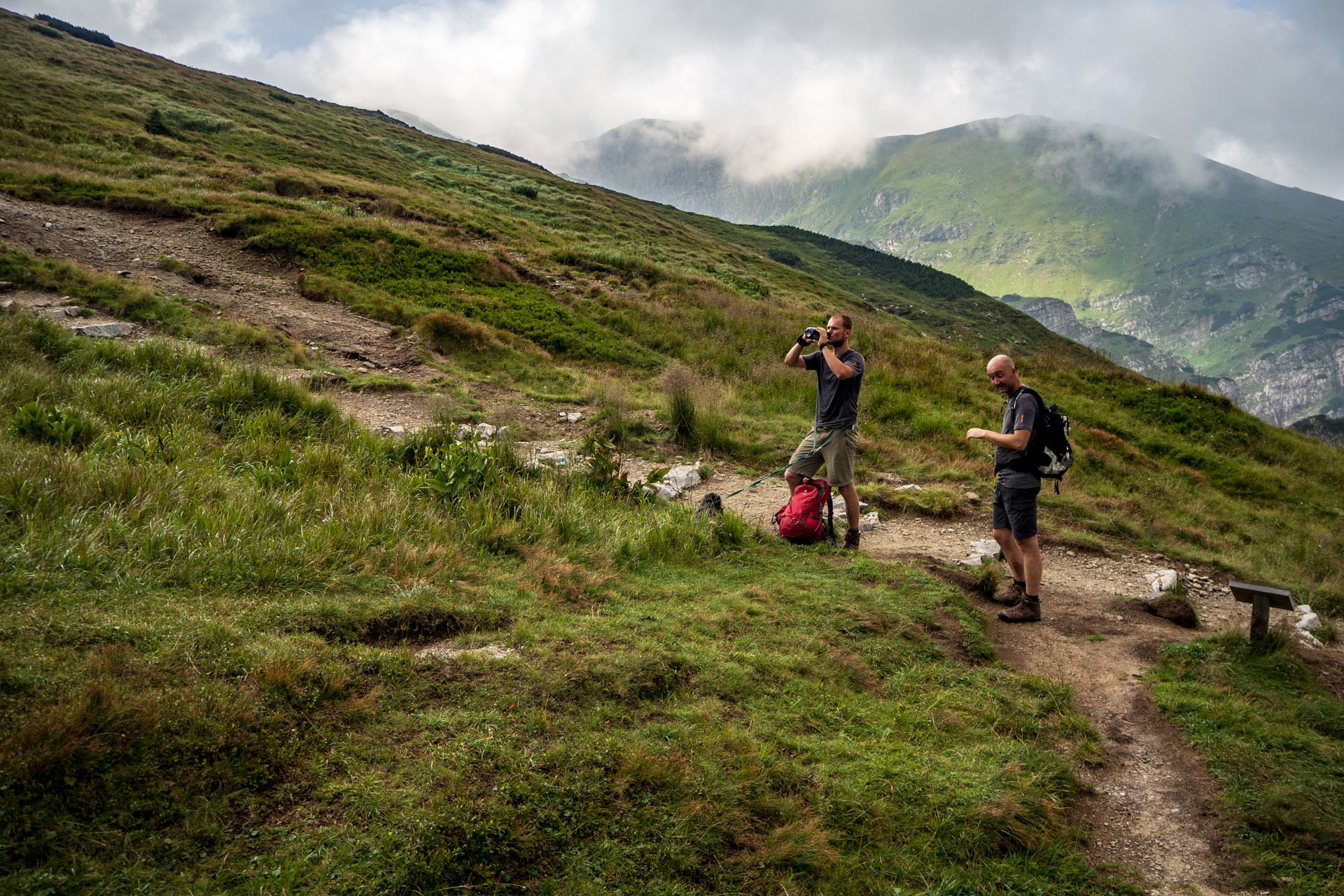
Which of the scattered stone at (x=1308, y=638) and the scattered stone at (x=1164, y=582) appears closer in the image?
the scattered stone at (x=1308, y=638)

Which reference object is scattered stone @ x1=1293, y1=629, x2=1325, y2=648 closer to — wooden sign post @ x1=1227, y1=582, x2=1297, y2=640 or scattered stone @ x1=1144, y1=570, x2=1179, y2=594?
scattered stone @ x1=1144, y1=570, x2=1179, y2=594

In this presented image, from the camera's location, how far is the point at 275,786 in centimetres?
236

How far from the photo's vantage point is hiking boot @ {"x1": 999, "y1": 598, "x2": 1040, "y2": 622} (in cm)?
595

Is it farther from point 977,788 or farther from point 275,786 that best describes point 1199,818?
point 275,786

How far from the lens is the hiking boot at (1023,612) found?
595 cm

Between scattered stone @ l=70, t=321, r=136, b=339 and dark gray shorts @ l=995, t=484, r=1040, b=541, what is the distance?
12053 millimetres

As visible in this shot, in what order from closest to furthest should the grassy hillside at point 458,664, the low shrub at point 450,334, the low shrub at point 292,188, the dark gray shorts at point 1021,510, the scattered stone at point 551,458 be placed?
the grassy hillside at point 458,664
the dark gray shorts at point 1021,510
the scattered stone at point 551,458
the low shrub at point 450,334
the low shrub at point 292,188

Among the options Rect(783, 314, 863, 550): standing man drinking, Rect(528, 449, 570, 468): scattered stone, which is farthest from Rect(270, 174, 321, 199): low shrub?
Rect(783, 314, 863, 550): standing man drinking

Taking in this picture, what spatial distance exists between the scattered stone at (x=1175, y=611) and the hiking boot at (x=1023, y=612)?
1521 millimetres

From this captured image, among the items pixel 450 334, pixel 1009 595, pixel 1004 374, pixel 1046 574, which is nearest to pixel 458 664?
pixel 1004 374

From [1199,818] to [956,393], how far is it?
41.3ft

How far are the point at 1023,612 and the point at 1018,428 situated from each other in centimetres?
177

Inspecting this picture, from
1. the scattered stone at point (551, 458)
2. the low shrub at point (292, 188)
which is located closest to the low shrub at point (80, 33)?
the low shrub at point (292, 188)

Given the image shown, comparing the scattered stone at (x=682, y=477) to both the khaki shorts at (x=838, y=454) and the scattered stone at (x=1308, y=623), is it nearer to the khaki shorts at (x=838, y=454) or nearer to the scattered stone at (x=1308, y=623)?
the khaki shorts at (x=838, y=454)
